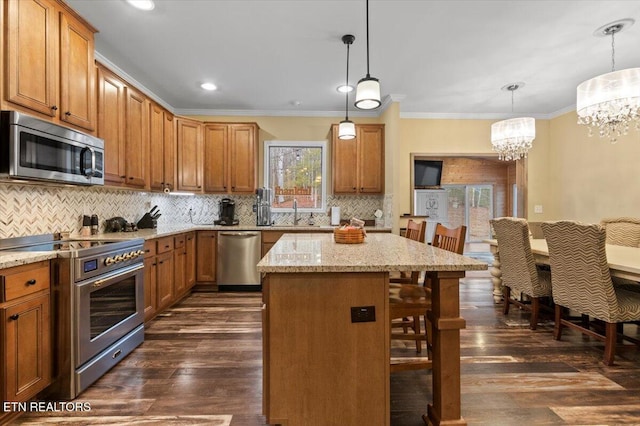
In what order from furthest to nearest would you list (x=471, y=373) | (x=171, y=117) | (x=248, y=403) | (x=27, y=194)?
(x=171, y=117), (x=27, y=194), (x=471, y=373), (x=248, y=403)

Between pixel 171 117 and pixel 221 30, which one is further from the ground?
pixel 221 30

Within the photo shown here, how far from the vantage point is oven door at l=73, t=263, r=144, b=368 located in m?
1.92

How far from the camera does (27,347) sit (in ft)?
5.50

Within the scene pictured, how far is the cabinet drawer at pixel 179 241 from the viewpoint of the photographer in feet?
11.9

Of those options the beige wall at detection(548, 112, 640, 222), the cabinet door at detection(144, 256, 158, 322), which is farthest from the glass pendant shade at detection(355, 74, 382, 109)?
the beige wall at detection(548, 112, 640, 222)

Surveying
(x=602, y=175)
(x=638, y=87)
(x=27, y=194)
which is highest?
(x=638, y=87)

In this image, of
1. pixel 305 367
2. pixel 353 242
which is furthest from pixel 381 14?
pixel 305 367

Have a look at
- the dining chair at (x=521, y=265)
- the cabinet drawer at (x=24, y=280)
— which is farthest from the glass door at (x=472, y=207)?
the cabinet drawer at (x=24, y=280)

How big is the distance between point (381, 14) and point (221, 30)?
1.39m

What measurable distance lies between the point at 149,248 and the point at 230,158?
80.6 inches

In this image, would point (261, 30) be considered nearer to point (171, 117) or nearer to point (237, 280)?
point (171, 117)

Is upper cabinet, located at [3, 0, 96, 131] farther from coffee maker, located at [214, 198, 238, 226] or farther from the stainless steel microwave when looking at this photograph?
coffee maker, located at [214, 198, 238, 226]

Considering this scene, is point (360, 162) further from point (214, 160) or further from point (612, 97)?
point (612, 97)

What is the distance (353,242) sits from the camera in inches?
87.2
